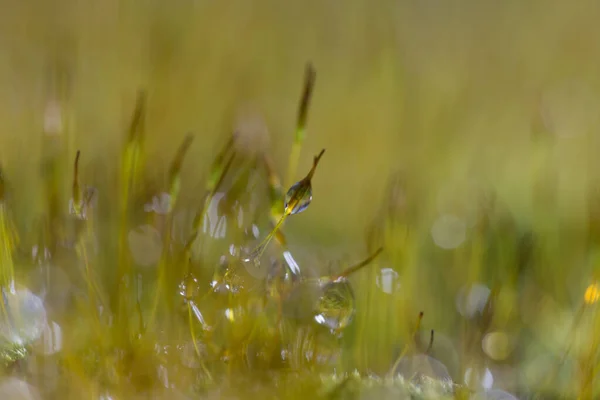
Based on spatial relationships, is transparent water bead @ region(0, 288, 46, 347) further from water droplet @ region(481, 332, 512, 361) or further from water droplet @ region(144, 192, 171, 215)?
water droplet @ region(481, 332, 512, 361)

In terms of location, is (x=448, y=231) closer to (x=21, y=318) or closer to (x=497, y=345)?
(x=497, y=345)

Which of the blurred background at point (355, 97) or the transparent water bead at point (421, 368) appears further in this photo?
the blurred background at point (355, 97)

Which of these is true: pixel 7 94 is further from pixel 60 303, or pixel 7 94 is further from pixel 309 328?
pixel 309 328

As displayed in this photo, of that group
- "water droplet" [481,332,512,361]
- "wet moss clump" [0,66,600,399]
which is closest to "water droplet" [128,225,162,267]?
"wet moss clump" [0,66,600,399]

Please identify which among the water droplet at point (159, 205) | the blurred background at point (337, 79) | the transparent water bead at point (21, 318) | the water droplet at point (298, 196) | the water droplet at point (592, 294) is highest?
the blurred background at point (337, 79)

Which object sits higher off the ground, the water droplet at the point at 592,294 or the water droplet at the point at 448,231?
the water droplet at the point at 448,231

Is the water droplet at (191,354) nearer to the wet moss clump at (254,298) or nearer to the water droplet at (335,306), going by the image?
the wet moss clump at (254,298)

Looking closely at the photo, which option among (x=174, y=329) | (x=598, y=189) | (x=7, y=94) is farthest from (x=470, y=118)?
(x=7, y=94)

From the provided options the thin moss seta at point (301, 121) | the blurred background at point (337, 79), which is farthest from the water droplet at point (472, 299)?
the thin moss seta at point (301, 121)
